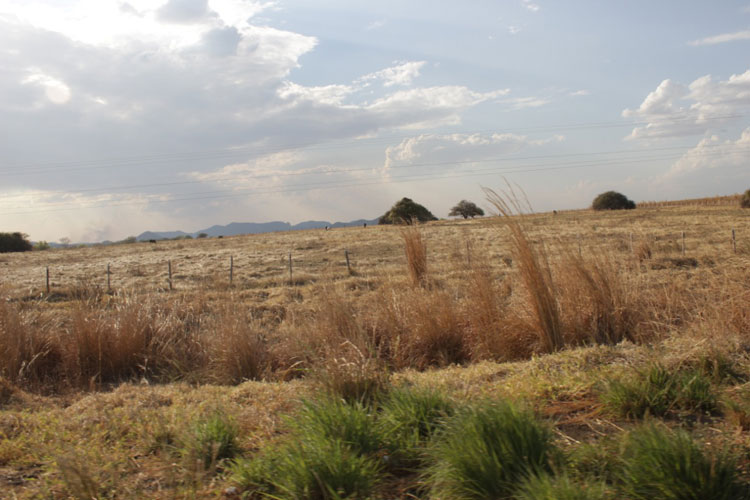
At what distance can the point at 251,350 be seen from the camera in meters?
6.83

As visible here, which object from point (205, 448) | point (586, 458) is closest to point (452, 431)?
point (586, 458)

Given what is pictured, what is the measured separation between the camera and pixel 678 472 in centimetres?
234

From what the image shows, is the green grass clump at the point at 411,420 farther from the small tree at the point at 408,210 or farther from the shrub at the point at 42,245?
the shrub at the point at 42,245

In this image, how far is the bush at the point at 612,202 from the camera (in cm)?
5159

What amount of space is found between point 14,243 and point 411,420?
53.2 meters

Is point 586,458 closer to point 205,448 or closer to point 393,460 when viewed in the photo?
point 393,460

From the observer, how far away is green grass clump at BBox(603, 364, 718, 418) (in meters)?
3.41

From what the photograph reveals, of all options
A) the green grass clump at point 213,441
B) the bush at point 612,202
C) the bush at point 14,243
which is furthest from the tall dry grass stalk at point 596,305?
the bush at point 14,243

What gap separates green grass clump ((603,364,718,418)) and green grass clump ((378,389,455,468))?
1117 millimetres

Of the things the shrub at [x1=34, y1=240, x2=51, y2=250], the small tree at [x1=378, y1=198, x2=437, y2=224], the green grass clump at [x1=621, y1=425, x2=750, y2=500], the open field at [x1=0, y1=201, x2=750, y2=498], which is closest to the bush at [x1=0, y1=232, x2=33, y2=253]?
the shrub at [x1=34, y1=240, x2=51, y2=250]

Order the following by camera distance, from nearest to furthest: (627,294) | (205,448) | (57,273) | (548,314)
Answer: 1. (205,448)
2. (548,314)
3. (627,294)
4. (57,273)

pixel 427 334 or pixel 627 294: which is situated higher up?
pixel 627 294

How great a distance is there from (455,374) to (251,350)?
3046mm

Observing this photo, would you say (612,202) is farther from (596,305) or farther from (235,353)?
(235,353)
